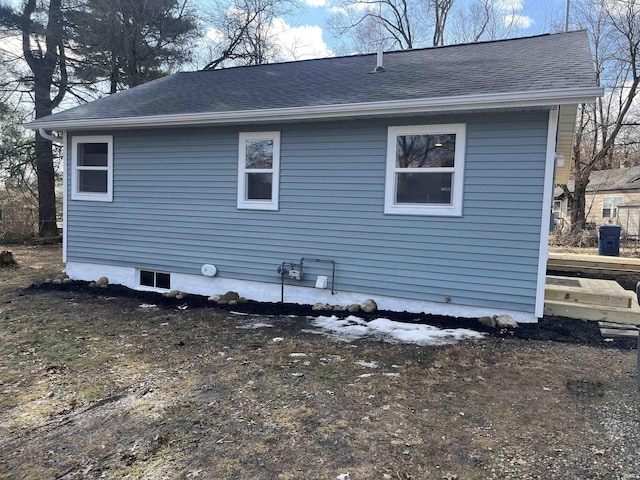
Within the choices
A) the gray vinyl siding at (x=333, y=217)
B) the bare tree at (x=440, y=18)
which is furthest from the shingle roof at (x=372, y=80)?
the bare tree at (x=440, y=18)

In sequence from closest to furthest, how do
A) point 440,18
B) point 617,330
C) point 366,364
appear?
point 366,364 → point 617,330 → point 440,18

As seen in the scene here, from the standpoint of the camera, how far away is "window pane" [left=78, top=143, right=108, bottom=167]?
755cm

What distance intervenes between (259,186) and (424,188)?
96.4 inches

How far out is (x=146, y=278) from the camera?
7531mm

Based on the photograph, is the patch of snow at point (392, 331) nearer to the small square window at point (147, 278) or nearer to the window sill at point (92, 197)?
the small square window at point (147, 278)

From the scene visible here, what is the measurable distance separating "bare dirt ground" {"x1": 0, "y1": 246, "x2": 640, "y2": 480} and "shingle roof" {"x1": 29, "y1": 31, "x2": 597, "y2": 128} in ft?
9.47

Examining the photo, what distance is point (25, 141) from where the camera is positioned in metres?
13.6

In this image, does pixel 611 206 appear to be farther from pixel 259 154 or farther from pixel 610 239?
pixel 259 154

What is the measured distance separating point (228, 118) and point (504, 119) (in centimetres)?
360

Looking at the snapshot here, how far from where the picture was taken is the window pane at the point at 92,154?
24.8 feet

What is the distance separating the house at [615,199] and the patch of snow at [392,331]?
21.4 m

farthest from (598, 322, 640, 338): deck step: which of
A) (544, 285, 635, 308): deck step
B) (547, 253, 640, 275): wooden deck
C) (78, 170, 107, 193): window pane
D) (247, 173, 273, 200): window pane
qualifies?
(78, 170, 107, 193): window pane

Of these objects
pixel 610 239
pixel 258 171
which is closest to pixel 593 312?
pixel 258 171

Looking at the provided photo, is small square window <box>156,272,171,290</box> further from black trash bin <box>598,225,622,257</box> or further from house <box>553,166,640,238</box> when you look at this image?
house <box>553,166,640,238</box>
